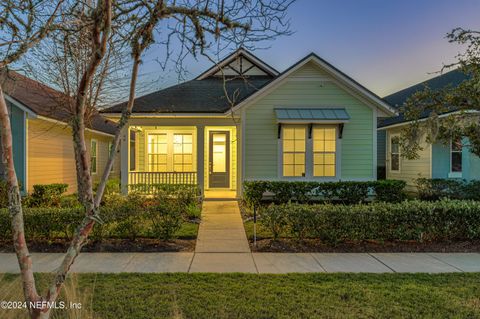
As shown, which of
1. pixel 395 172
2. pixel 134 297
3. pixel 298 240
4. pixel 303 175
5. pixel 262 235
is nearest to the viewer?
pixel 134 297

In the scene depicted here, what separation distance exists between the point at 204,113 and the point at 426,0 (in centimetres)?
890

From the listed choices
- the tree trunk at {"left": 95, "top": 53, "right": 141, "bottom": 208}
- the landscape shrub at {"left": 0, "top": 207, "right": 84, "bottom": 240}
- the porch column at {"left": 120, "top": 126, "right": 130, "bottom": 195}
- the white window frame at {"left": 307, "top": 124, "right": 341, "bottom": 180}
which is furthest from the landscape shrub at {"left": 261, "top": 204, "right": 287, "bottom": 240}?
the porch column at {"left": 120, "top": 126, "right": 130, "bottom": 195}

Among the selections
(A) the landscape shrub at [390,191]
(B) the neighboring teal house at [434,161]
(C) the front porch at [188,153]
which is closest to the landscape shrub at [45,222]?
(C) the front porch at [188,153]

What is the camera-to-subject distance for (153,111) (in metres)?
11.8

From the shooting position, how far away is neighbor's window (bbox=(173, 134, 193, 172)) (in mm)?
13945

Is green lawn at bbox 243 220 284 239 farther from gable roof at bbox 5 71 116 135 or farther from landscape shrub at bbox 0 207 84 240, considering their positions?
gable roof at bbox 5 71 116 135

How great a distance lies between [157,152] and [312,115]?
272 inches

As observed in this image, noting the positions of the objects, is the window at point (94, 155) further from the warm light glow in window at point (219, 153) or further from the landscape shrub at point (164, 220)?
the landscape shrub at point (164, 220)

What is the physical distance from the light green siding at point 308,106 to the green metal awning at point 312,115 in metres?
0.28

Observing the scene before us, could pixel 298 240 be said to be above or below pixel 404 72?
below

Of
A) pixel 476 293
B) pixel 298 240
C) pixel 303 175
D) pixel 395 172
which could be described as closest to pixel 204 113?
pixel 303 175

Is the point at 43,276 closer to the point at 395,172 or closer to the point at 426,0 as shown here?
the point at 426,0

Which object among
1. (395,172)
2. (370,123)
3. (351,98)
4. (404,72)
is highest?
(404,72)

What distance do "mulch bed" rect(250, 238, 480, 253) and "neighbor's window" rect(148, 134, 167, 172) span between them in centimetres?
800
